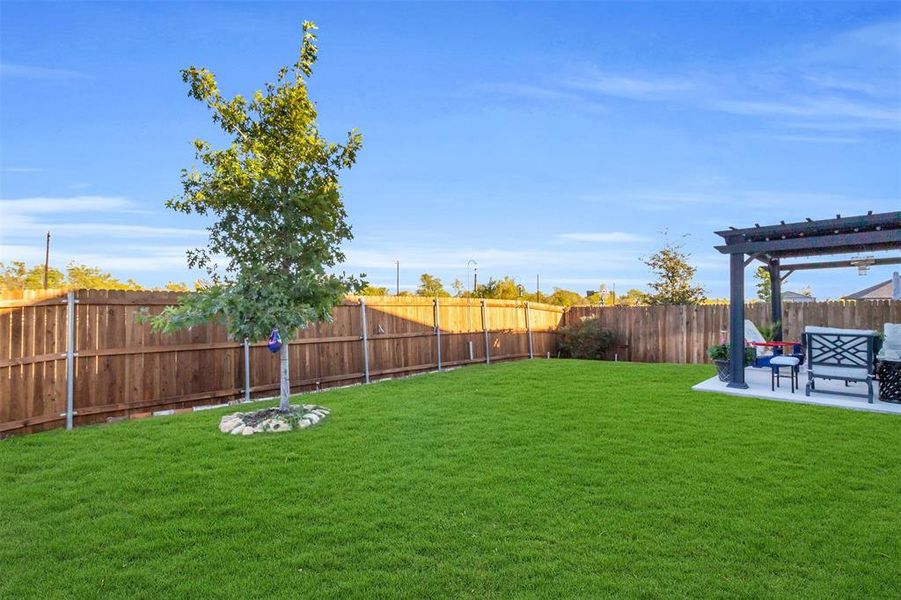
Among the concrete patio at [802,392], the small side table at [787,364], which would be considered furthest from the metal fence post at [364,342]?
the small side table at [787,364]

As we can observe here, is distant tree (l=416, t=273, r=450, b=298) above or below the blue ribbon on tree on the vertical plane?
above

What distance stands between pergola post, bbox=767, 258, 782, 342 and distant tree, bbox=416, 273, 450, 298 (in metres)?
16.8

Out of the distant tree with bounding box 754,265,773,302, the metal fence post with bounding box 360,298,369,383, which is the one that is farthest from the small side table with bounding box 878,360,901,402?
the distant tree with bounding box 754,265,773,302

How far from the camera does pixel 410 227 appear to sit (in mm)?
17188

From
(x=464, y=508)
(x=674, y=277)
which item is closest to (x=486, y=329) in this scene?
(x=674, y=277)

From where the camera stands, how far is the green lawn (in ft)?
9.09

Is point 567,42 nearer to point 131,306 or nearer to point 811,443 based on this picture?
point 811,443

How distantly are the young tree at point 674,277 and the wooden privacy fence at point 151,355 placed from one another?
1067 cm

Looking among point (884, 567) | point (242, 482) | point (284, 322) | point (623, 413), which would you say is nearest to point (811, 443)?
point (623, 413)

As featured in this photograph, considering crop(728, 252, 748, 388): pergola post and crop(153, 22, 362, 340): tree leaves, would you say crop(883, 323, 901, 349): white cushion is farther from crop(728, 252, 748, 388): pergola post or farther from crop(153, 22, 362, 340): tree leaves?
crop(153, 22, 362, 340): tree leaves

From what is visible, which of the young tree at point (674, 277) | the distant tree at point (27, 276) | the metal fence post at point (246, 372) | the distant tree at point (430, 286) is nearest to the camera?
the metal fence post at point (246, 372)

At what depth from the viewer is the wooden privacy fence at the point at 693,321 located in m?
12.5

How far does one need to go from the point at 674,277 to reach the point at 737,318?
445 inches

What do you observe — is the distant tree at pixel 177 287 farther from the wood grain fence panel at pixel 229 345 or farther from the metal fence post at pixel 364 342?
the metal fence post at pixel 364 342
